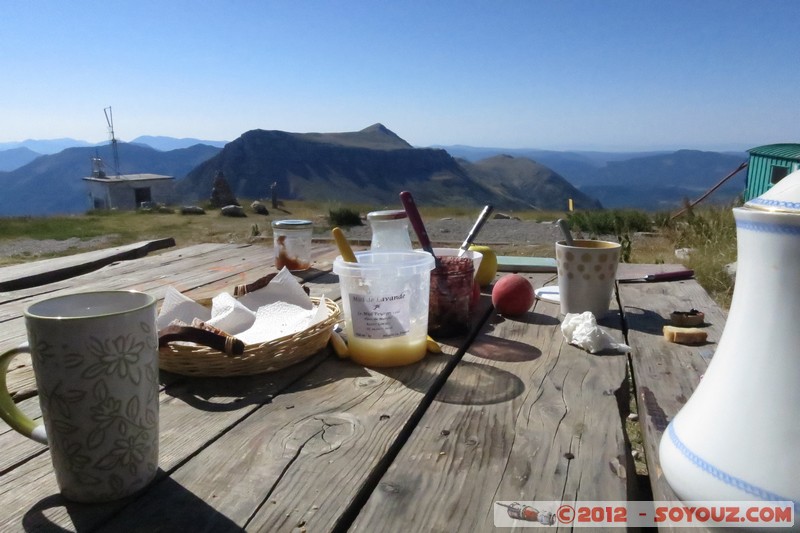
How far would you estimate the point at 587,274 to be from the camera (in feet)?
5.31

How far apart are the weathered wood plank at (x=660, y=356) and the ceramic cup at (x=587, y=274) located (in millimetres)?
111

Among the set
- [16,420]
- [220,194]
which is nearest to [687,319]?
[16,420]

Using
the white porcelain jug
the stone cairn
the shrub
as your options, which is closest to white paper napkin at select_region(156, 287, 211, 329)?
the white porcelain jug

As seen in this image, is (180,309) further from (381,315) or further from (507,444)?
(507,444)

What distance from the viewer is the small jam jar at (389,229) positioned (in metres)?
1.88

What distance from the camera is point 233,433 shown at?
3.15ft

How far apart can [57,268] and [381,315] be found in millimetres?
1753

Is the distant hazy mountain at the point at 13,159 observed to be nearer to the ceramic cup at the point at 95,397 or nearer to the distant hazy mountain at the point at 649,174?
the distant hazy mountain at the point at 649,174

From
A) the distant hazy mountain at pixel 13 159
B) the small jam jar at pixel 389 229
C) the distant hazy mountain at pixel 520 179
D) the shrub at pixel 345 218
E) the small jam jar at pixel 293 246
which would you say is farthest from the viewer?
the distant hazy mountain at pixel 13 159

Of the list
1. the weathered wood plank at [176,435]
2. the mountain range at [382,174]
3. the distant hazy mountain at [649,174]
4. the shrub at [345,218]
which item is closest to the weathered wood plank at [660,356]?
the weathered wood plank at [176,435]

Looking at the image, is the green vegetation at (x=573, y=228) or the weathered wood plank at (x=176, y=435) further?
the green vegetation at (x=573, y=228)

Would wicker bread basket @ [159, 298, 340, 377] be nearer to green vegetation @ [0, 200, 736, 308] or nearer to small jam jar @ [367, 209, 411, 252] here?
small jam jar @ [367, 209, 411, 252]

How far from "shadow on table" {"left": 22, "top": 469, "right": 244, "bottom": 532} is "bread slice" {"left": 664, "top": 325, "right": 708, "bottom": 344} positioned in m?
1.14

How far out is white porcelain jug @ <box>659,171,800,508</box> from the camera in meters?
0.60
